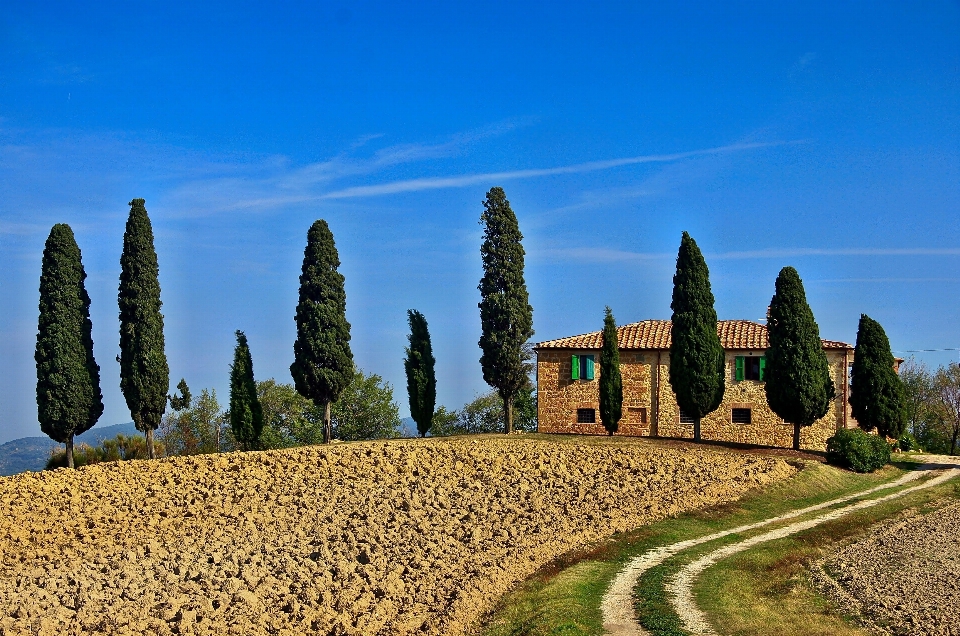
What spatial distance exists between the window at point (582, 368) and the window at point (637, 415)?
2597 millimetres

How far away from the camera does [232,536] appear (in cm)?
1906

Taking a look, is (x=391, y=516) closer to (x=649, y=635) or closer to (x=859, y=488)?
(x=649, y=635)

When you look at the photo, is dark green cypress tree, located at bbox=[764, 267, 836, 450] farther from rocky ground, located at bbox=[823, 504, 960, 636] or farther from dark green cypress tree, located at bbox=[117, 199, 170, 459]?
dark green cypress tree, located at bbox=[117, 199, 170, 459]

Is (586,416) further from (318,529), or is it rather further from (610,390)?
(318,529)

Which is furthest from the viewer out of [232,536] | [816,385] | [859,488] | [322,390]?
[322,390]

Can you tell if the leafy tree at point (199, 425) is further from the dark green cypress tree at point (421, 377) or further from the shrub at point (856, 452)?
the shrub at point (856, 452)

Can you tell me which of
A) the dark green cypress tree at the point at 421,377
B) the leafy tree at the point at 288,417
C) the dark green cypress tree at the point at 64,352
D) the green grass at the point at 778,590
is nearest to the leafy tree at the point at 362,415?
the leafy tree at the point at 288,417

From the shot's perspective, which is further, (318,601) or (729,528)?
(729,528)

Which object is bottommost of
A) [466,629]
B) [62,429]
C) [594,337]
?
[466,629]

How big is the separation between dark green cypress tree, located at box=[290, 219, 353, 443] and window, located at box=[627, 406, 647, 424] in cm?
1387

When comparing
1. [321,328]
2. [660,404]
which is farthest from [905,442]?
[321,328]

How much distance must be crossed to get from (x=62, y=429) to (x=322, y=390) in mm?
10663

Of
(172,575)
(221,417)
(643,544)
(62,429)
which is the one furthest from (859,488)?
(221,417)

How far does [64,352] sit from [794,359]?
92.3ft
